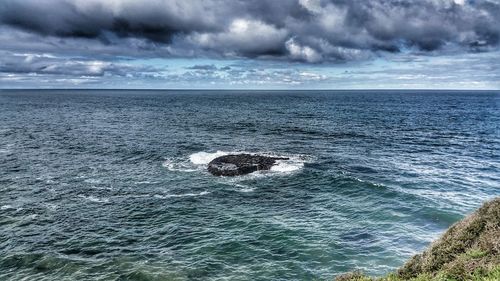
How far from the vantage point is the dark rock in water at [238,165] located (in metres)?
54.2

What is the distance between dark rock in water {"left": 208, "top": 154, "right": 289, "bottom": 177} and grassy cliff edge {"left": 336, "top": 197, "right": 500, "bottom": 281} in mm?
36343

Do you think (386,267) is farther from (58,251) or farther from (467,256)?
(58,251)

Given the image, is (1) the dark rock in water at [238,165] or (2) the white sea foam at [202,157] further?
(2) the white sea foam at [202,157]

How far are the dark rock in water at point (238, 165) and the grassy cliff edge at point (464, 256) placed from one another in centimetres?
3634

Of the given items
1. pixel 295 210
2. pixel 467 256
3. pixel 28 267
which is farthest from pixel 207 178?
pixel 467 256

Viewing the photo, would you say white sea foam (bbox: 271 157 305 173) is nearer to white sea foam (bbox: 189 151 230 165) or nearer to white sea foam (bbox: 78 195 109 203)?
white sea foam (bbox: 189 151 230 165)

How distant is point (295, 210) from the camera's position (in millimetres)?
39875

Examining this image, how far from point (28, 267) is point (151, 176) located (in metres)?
25.6

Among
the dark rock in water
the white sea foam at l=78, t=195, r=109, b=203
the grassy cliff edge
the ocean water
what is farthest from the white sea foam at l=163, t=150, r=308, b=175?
the grassy cliff edge

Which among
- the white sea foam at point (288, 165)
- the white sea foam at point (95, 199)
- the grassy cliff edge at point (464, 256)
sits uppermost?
the grassy cliff edge at point (464, 256)

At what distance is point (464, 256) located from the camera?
15.8m

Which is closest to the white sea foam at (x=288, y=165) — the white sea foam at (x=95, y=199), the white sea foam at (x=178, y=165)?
the white sea foam at (x=178, y=165)

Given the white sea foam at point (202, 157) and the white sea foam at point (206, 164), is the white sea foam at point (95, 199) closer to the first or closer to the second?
the white sea foam at point (206, 164)

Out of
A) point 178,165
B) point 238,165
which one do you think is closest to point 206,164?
point 178,165
